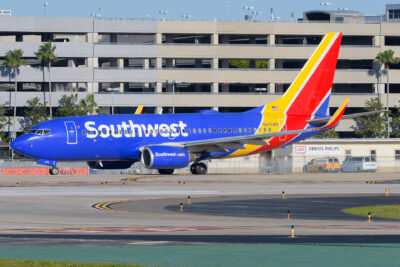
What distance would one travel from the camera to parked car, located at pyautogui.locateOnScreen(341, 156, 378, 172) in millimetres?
79625

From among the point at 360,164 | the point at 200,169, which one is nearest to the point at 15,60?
the point at 360,164

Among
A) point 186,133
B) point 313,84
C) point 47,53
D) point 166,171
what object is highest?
point 47,53

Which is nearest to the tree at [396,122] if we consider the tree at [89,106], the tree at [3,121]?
the tree at [89,106]

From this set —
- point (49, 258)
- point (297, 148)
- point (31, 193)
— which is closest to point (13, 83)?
point (297, 148)

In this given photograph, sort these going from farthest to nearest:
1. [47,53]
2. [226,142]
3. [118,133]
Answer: [47,53], [226,142], [118,133]

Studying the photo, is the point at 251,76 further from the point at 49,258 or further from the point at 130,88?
the point at 49,258

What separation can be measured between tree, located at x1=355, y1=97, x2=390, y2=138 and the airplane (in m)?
64.5

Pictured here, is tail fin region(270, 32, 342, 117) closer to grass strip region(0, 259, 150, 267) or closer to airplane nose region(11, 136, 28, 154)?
airplane nose region(11, 136, 28, 154)

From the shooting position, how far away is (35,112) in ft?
425

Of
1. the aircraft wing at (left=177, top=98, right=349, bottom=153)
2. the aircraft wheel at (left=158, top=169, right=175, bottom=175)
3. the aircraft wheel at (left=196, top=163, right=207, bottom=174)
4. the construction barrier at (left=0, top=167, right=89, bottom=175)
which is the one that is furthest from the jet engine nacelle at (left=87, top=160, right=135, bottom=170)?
the construction barrier at (left=0, top=167, right=89, bottom=175)

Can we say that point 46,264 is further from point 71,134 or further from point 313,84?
point 313,84

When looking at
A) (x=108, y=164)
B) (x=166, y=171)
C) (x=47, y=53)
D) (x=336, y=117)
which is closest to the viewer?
(x=108, y=164)

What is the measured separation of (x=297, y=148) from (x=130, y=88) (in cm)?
6542

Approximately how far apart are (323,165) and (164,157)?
77.3 feet
